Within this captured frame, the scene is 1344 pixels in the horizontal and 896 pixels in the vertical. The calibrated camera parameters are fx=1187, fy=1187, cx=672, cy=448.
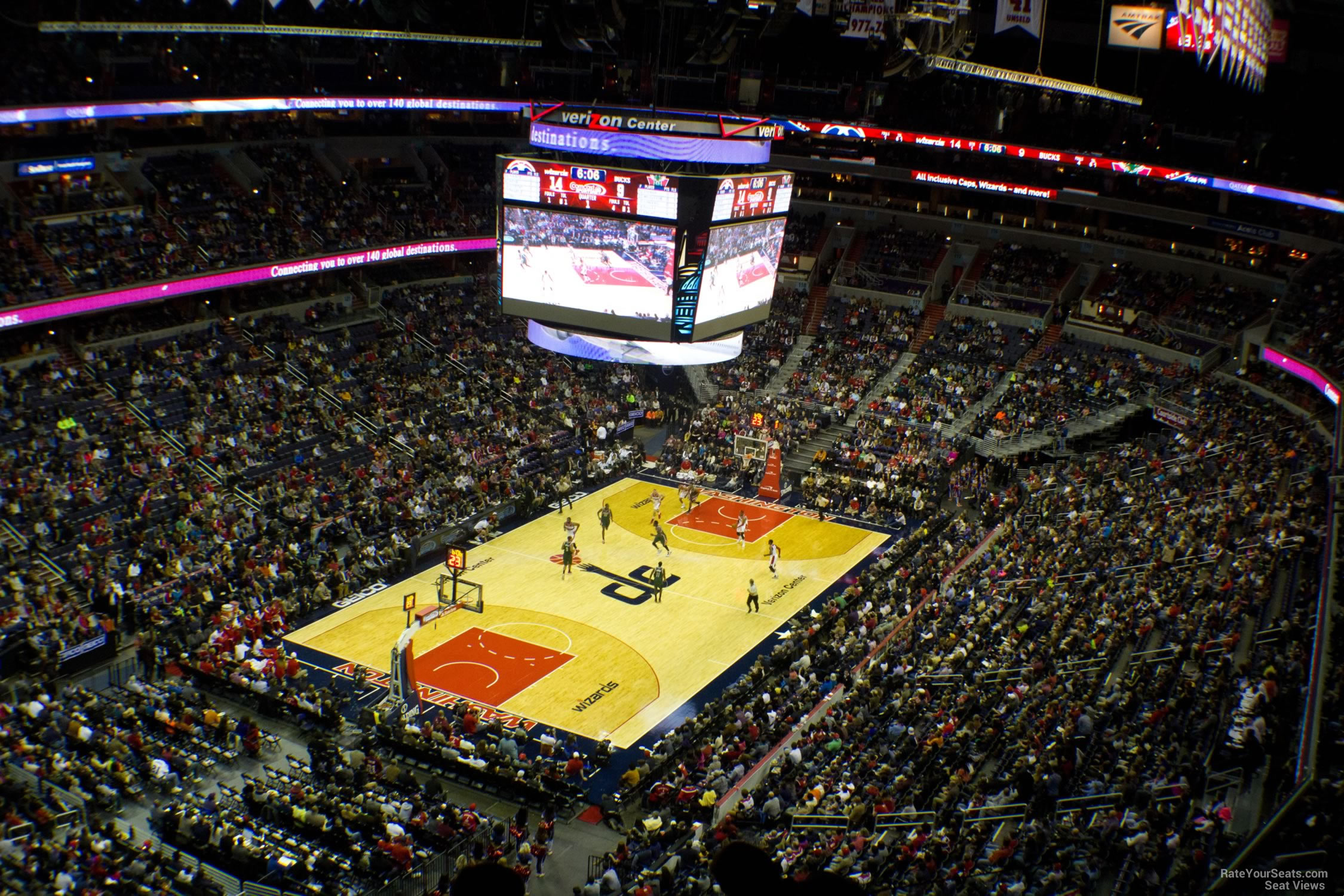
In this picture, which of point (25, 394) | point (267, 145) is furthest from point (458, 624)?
point (267, 145)

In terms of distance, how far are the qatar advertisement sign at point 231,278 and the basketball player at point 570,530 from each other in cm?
1324

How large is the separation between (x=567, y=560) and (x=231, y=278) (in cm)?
1490

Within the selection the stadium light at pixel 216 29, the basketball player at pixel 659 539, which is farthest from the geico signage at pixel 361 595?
the stadium light at pixel 216 29

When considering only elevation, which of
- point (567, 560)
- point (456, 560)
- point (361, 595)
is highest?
point (456, 560)

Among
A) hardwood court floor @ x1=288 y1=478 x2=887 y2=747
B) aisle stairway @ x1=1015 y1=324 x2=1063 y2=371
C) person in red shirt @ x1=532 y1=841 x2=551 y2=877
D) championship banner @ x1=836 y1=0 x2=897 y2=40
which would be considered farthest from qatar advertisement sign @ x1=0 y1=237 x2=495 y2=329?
person in red shirt @ x1=532 y1=841 x2=551 y2=877

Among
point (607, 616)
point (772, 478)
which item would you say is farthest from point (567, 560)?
point (772, 478)

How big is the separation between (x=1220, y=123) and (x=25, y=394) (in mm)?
42504

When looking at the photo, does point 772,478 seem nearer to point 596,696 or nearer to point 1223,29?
point 596,696

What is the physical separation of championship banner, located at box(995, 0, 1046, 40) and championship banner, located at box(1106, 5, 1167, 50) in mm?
2851

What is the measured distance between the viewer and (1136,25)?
29.7 m

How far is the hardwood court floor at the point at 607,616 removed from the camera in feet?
88.5

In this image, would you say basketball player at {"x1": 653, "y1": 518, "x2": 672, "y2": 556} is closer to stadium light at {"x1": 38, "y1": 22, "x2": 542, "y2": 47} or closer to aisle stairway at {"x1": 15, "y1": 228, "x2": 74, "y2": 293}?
stadium light at {"x1": 38, "y1": 22, "x2": 542, "y2": 47}

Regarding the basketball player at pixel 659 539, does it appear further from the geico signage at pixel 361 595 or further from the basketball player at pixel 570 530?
the geico signage at pixel 361 595

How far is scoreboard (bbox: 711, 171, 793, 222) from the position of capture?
27.9 meters
